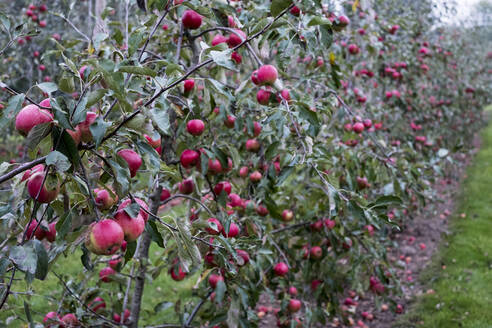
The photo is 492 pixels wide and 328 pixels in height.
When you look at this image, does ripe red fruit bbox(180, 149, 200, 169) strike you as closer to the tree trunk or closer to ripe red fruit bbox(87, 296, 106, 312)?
the tree trunk

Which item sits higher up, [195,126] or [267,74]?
[267,74]

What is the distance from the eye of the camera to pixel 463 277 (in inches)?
156

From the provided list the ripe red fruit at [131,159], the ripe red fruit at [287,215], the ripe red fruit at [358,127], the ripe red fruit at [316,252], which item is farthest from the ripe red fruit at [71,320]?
the ripe red fruit at [358,127]

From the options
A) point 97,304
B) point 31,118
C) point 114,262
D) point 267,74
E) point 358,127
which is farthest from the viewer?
point 358,127

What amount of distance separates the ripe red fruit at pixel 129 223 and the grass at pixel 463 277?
9.85 ft

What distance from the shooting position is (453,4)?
662 cm

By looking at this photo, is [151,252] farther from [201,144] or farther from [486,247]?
[486,247]

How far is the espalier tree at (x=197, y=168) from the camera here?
94 centimetres

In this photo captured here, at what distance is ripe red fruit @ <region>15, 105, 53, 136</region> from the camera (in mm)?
909

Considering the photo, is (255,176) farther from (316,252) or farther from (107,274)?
(107,274)

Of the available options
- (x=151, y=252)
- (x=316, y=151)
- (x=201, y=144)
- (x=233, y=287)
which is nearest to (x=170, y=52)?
(x=201, y=144)

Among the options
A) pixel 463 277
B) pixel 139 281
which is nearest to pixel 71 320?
pixel 139 281

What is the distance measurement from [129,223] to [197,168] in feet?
3.18

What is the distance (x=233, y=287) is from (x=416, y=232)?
14.5 ft
